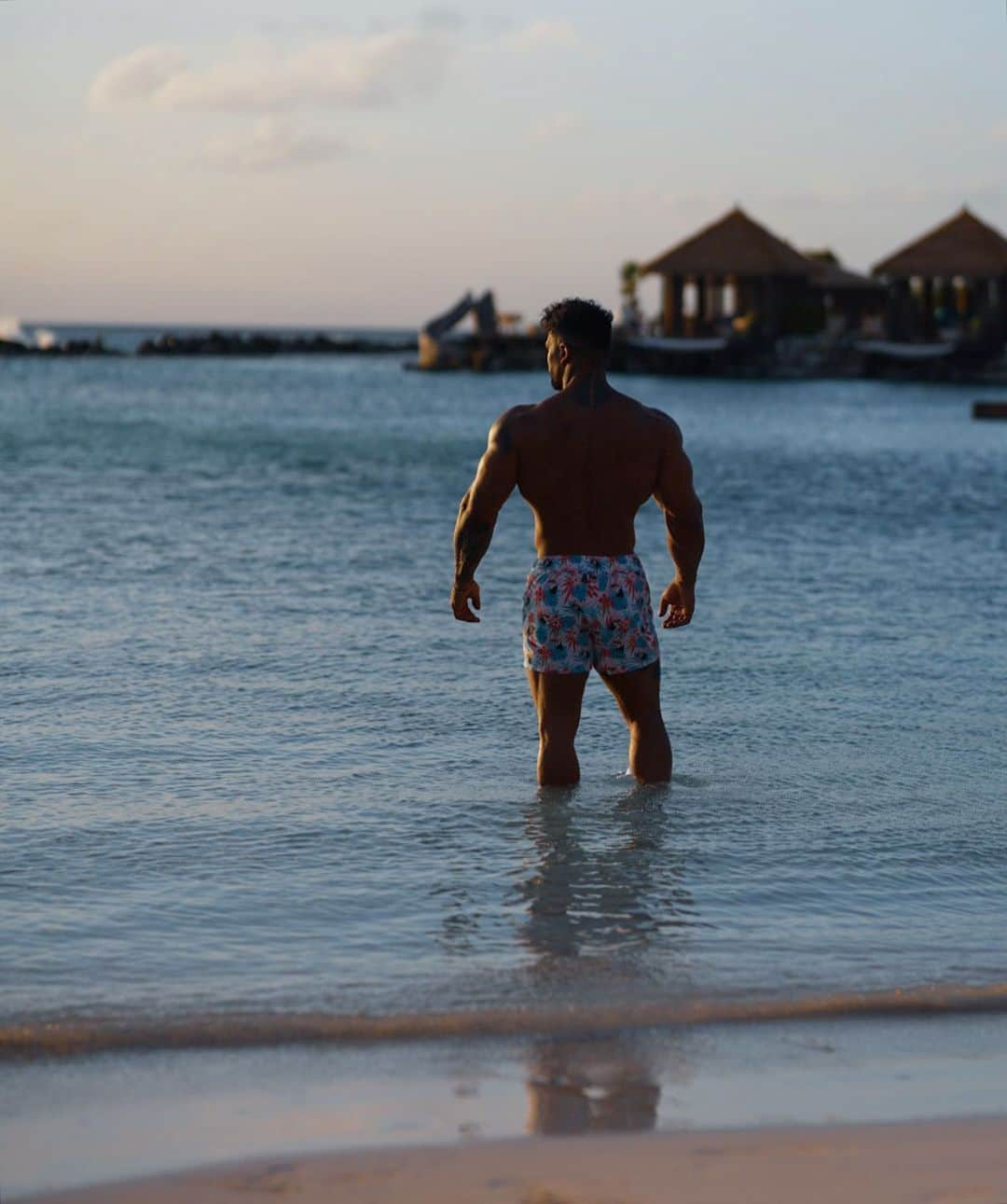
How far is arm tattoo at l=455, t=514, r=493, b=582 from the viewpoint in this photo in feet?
16.5

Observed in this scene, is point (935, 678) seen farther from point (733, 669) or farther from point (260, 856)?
point (260, 856)

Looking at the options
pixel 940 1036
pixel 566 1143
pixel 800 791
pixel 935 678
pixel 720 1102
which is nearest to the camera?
pixel 566 1143

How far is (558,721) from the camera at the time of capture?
17.1 ft

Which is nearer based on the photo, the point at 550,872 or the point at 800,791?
the point at 550,872

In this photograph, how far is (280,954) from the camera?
154 inches

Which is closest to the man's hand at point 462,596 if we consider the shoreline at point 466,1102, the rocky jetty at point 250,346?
the shoreline at point 466,1102

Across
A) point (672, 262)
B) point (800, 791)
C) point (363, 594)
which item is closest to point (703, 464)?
point (363, 594)

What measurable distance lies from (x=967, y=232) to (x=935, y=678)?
53755 millimetres

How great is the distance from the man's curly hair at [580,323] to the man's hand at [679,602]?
769mm

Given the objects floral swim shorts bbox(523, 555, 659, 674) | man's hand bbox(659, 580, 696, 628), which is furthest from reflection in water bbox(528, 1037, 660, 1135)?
man's hand bbox(659, 580, 696, 628)

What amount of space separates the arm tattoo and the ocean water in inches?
31.1

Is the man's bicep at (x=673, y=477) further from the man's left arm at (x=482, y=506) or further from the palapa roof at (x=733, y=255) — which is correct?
the palapa roof at (x=733, y=255)

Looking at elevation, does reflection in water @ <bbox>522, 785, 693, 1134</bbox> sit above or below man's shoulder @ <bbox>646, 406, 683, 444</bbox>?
below

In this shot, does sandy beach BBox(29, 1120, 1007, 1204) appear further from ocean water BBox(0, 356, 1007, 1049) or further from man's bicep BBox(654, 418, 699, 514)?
man's bicep BBox(654, 418, 699, 514)
